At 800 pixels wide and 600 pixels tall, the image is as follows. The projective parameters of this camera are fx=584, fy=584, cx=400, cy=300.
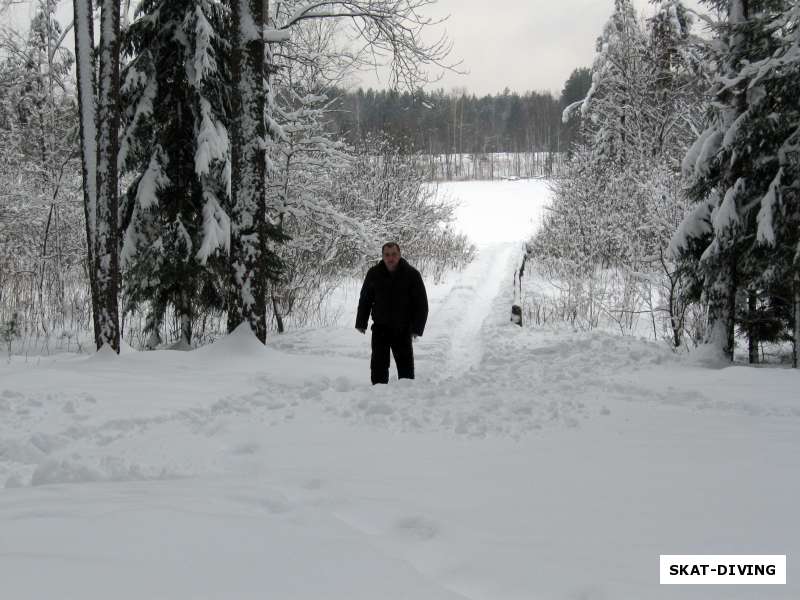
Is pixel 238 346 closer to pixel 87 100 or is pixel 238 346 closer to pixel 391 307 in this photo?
pixel 391 307

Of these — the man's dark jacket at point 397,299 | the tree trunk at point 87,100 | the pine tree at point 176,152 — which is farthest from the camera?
the pine tree at point 176,152

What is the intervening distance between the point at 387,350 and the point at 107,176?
16.7ft

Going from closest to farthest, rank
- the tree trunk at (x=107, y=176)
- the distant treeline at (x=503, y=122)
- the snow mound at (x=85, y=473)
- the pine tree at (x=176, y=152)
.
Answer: the snow mound at (x=85, y=473), the tree trunk at (x=107, y=176), the pine tree at (x=176, y=152), the distant treeline at (x=503, y=122)

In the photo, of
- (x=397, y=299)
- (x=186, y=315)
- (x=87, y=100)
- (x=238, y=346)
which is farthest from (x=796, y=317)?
(x=87, y=100)

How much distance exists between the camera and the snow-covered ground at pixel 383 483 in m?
2.58

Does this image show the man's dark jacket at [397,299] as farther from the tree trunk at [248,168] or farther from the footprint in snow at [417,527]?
the footprint in snow at [417,527]

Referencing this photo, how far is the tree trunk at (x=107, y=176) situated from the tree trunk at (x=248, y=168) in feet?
5.58

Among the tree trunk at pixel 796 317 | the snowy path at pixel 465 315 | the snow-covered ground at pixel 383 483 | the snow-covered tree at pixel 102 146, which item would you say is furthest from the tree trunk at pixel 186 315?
the tree trunk at pixel 796 317

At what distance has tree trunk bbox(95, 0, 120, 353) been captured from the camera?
28.0ft

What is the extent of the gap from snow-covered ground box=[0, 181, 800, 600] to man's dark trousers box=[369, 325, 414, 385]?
0.84m

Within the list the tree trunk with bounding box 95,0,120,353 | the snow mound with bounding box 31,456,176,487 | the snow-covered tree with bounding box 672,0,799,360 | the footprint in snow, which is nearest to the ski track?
the snow mound with bounding box 31,456,176,487

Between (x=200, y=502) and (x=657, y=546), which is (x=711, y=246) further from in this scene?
(x=200, y=502)

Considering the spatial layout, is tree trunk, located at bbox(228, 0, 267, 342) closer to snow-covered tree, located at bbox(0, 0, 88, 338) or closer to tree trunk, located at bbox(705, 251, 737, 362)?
snow-covered tree, located at bbox(0, 0, 88, 338)

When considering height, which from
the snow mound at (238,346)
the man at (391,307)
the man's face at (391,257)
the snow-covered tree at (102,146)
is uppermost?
the snow-covered tree at (102,146)
